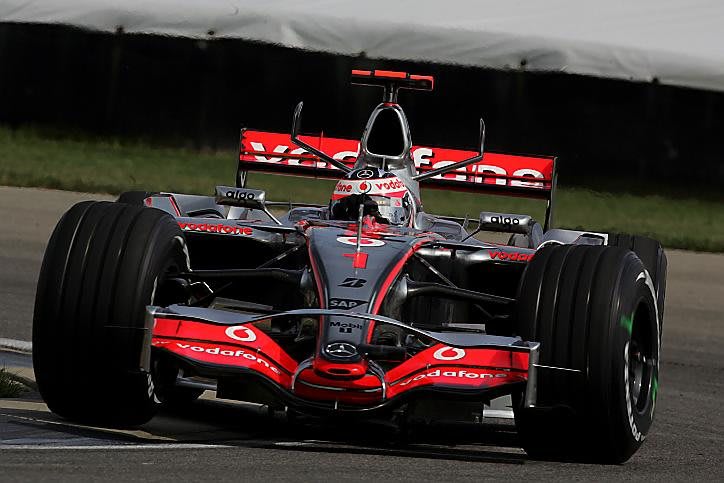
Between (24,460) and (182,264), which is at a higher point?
(182,264)

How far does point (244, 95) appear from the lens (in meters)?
20.5

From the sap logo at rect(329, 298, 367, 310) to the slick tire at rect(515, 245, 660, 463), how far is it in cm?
72

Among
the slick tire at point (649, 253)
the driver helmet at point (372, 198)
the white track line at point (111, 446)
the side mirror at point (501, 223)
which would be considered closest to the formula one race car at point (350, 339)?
the white track line at point (111, 446)

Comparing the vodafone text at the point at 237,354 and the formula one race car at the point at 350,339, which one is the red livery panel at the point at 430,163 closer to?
the formula one race car at the point at 350,339

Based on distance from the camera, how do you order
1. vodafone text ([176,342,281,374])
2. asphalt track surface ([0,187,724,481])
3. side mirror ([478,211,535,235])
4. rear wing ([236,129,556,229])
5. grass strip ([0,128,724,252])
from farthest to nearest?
grass strip ([0,128,724,252]) < rear wing ([236,129,556,229]) < side mirror ([478,211,535,235]) < vodafone text ([176,342,281,374]) < asphalt track surface ([0,187,724,481])

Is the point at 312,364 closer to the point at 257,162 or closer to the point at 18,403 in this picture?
the point at 18,403

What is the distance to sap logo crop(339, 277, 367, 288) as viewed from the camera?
299 inches

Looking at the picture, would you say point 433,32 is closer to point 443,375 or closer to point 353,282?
point 353,282

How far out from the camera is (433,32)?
A: 20453mm

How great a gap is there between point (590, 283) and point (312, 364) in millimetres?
1280

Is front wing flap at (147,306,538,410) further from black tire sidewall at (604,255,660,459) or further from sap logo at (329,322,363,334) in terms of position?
black tire sidewall at (604,255,660,459)

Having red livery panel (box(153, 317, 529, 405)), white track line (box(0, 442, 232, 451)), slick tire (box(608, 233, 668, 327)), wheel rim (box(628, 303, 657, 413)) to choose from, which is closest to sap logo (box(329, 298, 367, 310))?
red livery panel (box(153, 317, 529, 405))

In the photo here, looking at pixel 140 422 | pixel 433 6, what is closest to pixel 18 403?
pixel 140 422

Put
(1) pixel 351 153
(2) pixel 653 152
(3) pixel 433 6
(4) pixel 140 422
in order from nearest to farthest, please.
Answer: (4) pixel 140 422, (1) pixel 351 153, (2) pixel 653 152, (3) pixel 433 6
